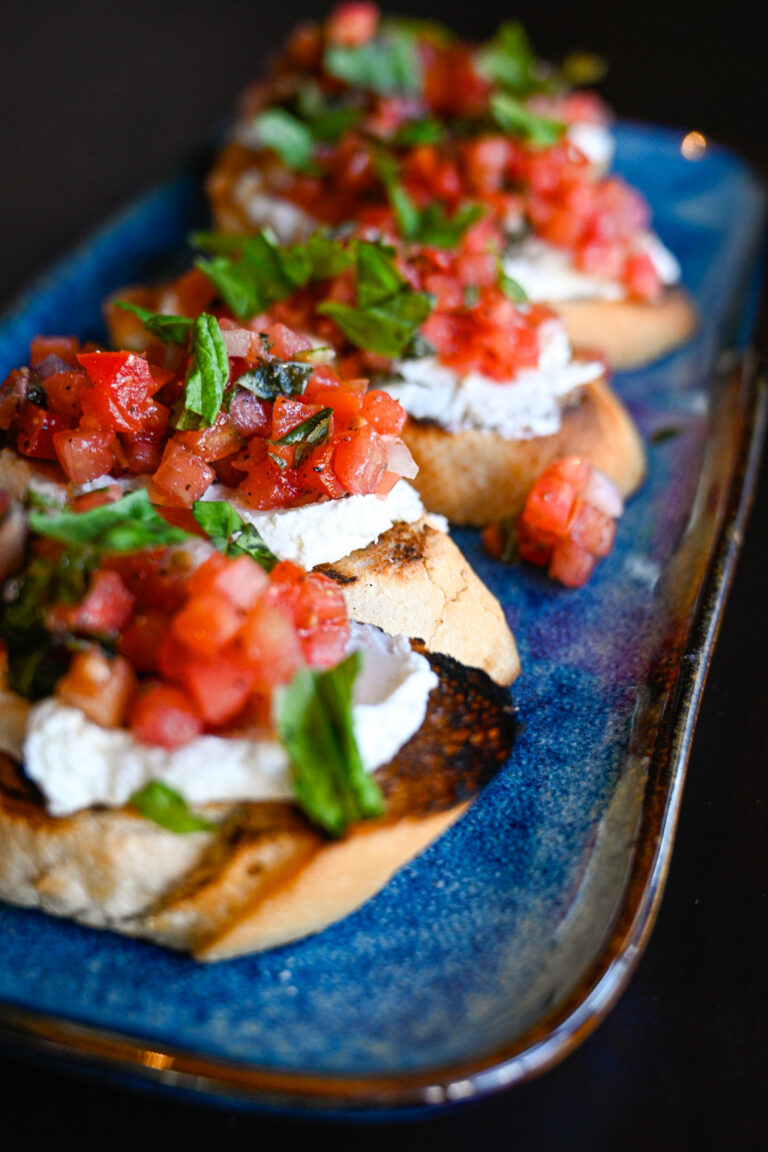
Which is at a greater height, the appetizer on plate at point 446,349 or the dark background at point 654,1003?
the appetizer on plate at point 446,349

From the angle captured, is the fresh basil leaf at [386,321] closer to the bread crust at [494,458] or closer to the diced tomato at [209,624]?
the bread crust at [494,458]

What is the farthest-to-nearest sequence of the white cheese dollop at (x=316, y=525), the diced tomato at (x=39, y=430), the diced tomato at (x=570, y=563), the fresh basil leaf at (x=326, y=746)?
1. the diced tomato at (x=570, y=563)
2. the diced tomato at (x=39, y=430)
3. the white cheese dollop at (x=316, y=525)
4. the fresh basil leaf at (x=326, y=746)

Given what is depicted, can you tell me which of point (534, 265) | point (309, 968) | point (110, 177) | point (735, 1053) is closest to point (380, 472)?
point (309, 968)

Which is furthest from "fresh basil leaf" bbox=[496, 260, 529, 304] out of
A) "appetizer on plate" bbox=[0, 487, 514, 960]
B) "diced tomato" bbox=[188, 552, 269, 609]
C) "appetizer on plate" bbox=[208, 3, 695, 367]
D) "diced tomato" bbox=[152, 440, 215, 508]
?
"diced tomato" bbox=[188, 552, 269, 609]

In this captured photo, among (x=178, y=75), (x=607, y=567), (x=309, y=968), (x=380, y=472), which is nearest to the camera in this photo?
(x=309, y=968)

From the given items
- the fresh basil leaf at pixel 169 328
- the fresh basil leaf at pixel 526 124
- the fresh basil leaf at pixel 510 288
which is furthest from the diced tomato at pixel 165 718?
the fresh basil leaf at pixel 526 124

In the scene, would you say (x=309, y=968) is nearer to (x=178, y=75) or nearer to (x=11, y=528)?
(x=11, y=528)

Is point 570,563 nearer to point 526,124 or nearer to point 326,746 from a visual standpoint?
point 326,746
